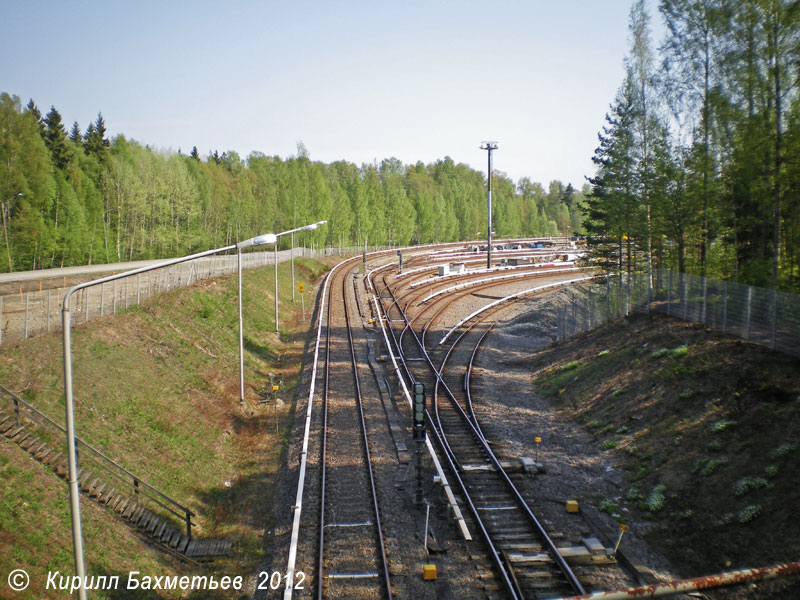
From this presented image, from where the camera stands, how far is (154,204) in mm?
61969

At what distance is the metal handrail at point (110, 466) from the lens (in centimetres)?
1283

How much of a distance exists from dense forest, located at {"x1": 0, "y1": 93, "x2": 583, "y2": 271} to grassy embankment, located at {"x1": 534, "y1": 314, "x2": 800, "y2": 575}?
1944 centimetres

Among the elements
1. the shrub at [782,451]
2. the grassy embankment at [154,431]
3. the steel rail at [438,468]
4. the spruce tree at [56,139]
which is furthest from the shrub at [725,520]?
the spruce tree at [56,139]

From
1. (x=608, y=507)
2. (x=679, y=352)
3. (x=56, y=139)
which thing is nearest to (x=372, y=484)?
(x=608, y=507)

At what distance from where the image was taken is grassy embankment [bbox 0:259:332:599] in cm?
1080

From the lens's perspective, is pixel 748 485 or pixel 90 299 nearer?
pixel 748 485

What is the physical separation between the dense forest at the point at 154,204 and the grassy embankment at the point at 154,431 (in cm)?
2110

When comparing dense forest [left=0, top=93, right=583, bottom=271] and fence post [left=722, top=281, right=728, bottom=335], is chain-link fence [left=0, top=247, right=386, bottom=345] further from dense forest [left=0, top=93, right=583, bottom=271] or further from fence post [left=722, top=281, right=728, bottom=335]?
fence post [left=722, top=281, right=728, bottom=335]

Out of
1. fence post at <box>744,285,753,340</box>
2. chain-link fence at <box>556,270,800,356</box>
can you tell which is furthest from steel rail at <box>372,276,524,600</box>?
fence post at <box>744,285,753,340</box>

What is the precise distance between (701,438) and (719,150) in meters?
12.4

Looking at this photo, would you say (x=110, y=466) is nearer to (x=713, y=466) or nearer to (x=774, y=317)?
(x=713, y=466)

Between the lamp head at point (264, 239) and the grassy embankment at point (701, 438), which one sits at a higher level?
the lamp head at point (264, 239)

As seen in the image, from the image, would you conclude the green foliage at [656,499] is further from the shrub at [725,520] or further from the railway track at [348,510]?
the railway track at [348,510]

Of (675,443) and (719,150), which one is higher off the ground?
(719,150)
